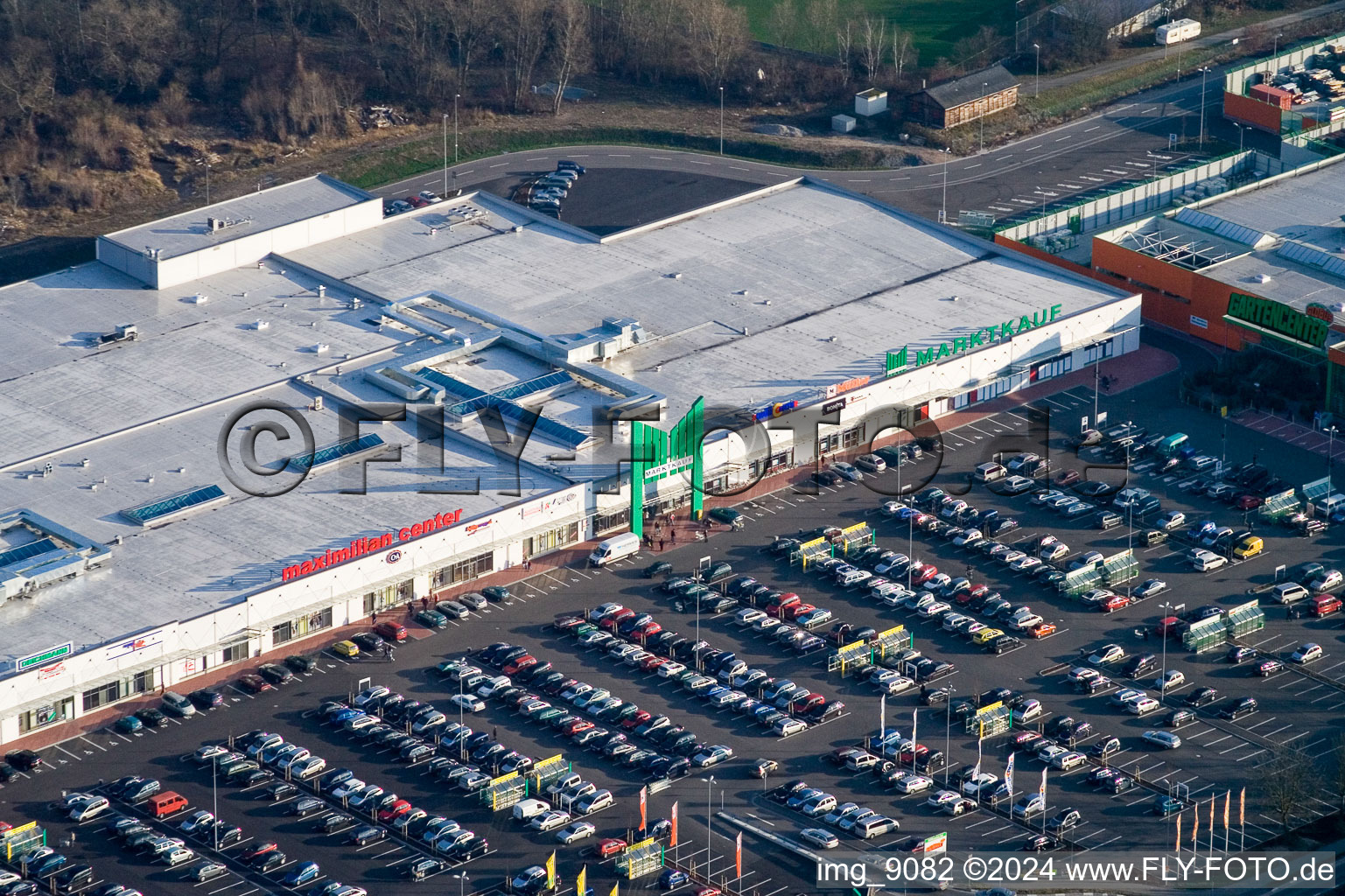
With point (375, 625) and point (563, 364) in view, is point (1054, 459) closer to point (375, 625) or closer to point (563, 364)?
point (563, 364)

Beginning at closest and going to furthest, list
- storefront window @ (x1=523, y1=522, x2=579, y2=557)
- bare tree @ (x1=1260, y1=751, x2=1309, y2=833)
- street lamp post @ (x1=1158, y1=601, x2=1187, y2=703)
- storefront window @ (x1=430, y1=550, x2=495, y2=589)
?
bare tree @ (x1=1260, y1=751, x2=1309, y2=833), street lamp post @ (x1=1158, y1=601, x2=1187, y2=703), storefront window @ (x1=430, y1=550, x2=495, y2=589), storefront window @ (x1=523, y1=522, x2=579, y2=557)

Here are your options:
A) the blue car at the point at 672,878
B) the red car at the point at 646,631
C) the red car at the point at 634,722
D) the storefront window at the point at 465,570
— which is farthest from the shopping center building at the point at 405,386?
the blue car at the point at 672,878

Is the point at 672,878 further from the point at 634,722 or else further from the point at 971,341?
the point at 971,341

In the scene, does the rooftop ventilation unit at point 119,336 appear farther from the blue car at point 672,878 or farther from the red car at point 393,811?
the blue car at point 672,878

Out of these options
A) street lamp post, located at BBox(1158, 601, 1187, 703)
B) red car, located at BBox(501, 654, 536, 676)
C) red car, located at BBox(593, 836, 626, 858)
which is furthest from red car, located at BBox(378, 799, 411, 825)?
street lamp post, located at BBox(1158, 601, 1187, 703)

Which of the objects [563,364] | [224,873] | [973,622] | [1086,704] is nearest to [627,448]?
[563,364]

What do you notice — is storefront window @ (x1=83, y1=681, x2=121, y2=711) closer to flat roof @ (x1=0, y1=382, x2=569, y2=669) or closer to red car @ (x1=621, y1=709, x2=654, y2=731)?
flat roof @ (x1=0, y1=382, x2=569, y2=669)
